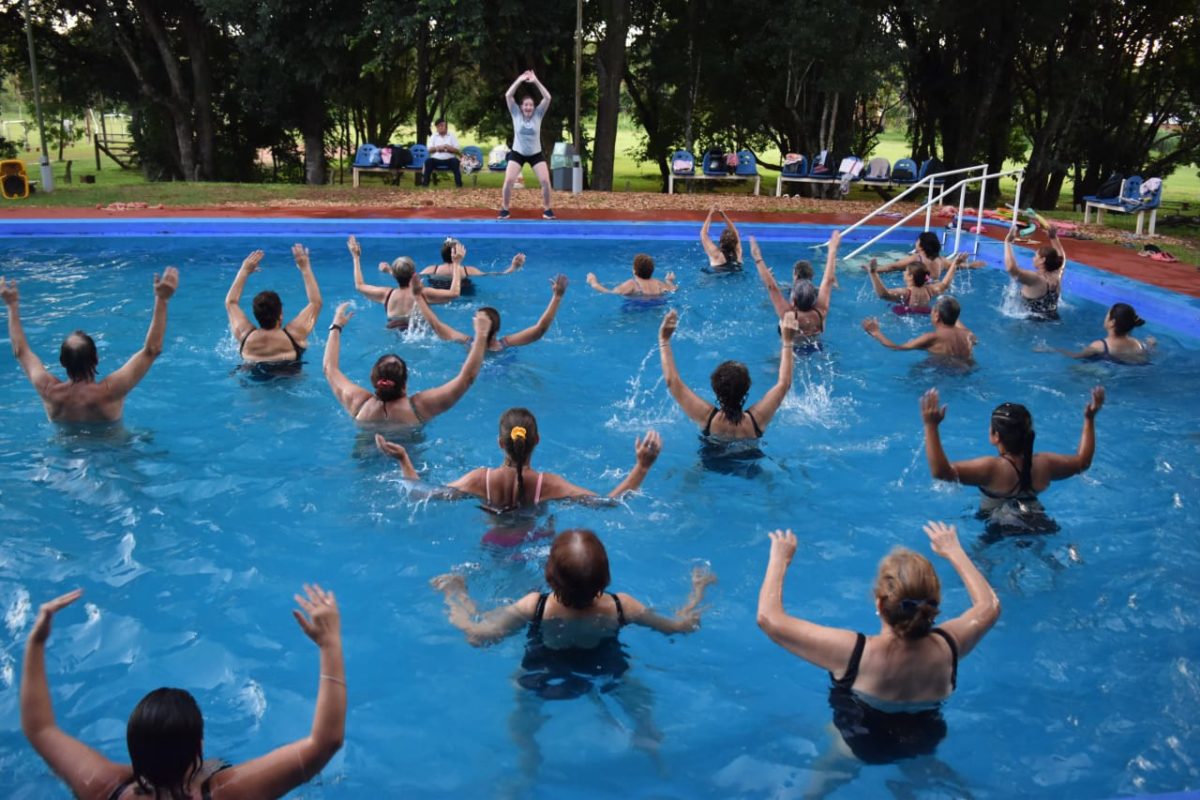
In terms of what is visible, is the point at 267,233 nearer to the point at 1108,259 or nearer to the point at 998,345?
the point at 998,345

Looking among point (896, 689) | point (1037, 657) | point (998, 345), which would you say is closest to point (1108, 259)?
point (998, 345)

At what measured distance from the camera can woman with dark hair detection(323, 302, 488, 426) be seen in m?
6.06

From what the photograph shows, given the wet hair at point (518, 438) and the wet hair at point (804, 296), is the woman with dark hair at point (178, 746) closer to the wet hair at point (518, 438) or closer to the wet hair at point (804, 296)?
the wet hair at point (518, 438)

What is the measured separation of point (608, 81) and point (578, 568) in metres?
19.0

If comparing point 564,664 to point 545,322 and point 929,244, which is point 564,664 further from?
point 929,244

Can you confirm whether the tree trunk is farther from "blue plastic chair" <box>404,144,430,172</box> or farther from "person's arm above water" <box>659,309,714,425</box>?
"person's arm above water" <box>659,309,714,425</box>

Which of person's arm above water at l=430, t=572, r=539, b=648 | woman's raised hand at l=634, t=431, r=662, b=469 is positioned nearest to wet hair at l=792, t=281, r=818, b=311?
woman's raised hand at l=634, t=431, r=662, b=469

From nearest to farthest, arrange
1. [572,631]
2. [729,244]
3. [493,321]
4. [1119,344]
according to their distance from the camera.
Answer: [572,631]
[493,321]
[1119,344]
[729,244]

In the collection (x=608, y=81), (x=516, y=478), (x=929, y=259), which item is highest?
(x=608, y=81)

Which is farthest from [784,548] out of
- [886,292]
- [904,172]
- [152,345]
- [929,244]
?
[904,172]

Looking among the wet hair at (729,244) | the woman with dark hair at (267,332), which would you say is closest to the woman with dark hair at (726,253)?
the wet hair at (729,244)

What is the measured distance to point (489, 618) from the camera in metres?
4.09

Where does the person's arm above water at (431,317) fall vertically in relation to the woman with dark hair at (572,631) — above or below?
above

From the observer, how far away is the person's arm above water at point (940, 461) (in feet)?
14.9
